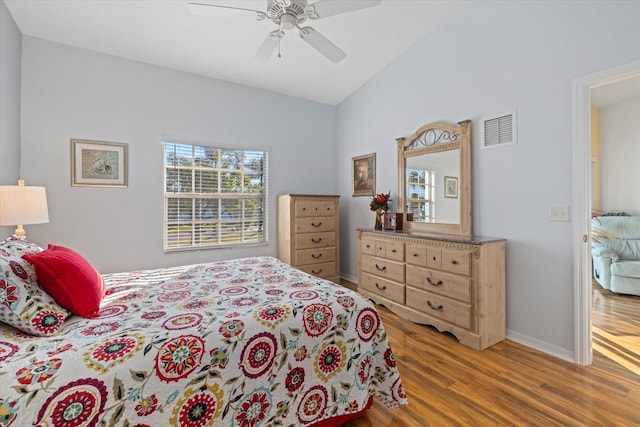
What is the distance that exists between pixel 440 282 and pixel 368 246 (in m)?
1.03

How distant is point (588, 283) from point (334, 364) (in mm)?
2069

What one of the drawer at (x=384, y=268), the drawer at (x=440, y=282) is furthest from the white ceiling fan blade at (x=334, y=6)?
the drawer at (x=384, y=268)

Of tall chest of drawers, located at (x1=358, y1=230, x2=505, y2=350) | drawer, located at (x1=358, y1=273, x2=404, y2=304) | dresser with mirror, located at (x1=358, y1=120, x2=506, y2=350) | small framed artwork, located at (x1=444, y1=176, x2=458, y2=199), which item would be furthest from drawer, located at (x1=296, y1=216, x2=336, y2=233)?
small framed artwork, located at (x1=444, y1=176, x2=458, y2=199)

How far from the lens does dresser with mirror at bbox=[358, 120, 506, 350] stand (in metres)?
2.46

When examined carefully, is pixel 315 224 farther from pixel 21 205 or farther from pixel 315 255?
pixel 21 205

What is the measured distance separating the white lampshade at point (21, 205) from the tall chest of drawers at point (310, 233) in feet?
7.99

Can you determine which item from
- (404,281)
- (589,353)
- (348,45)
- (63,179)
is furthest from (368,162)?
(63,179)

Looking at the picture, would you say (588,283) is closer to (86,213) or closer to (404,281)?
(404,281)

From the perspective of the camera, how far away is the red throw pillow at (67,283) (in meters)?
1.30

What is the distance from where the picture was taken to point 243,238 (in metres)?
4.09

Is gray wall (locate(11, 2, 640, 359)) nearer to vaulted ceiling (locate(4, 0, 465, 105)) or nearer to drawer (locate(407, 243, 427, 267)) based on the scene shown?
vaulted ceiling (locate(4, 0, 465, 105))

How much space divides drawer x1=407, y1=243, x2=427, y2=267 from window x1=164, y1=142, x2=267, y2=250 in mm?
2093

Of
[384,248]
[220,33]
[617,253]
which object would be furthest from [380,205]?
[617,253]

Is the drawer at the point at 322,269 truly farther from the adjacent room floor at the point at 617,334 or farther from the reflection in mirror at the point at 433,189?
the adjacent room floor at the point at 617,334
